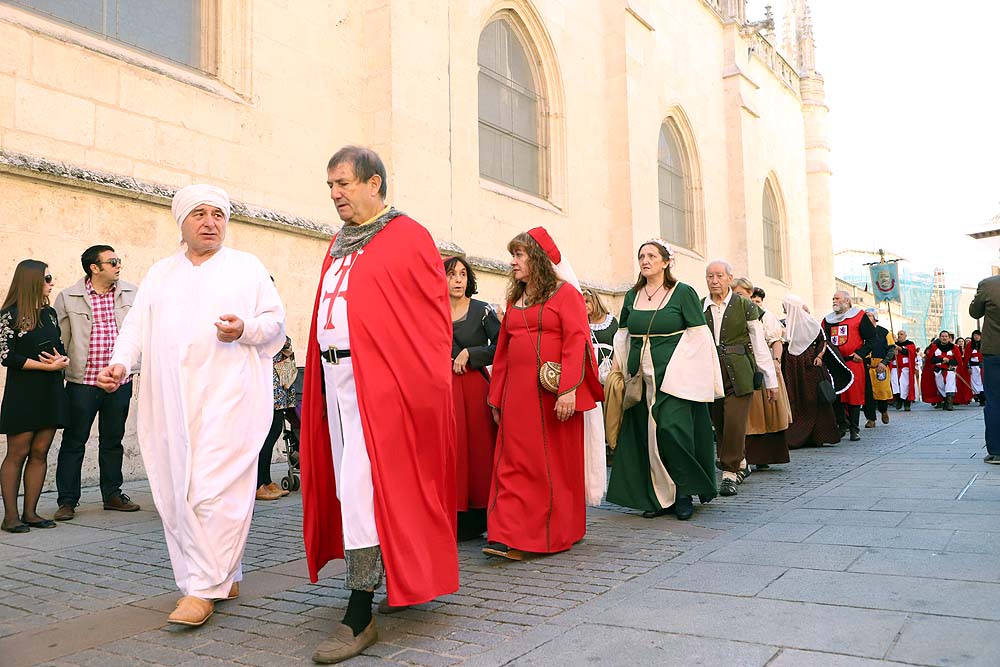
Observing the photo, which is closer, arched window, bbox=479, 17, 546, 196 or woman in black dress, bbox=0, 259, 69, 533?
woman in black dress, bbox=0, 259, 69, 533

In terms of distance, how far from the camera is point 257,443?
3.87m

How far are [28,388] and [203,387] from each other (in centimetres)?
282

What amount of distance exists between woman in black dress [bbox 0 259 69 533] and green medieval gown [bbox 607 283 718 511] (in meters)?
4.08

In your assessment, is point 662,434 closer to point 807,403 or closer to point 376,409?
point 376,409

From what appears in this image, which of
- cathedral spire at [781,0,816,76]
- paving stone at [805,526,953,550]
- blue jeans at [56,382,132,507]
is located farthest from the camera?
cathedral spire at [781,0,816,76]

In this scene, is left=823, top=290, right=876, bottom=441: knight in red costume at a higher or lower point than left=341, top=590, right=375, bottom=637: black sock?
higher

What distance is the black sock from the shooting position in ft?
10.4

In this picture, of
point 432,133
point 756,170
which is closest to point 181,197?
point 432,133

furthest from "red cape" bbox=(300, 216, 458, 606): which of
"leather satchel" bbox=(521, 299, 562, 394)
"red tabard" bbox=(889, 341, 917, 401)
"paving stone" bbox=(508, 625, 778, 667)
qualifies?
"red tabard" bbox=(889, 341, 917, 401)

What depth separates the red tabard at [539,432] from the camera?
483 cm

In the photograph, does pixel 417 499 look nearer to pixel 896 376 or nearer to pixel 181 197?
pixel 181 197

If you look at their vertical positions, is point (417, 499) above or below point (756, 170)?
below

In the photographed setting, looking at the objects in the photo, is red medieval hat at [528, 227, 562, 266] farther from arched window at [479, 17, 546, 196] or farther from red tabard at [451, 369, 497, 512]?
arched window at [479, 17, 546, 196]

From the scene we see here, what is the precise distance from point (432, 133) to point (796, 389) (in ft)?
19.9
